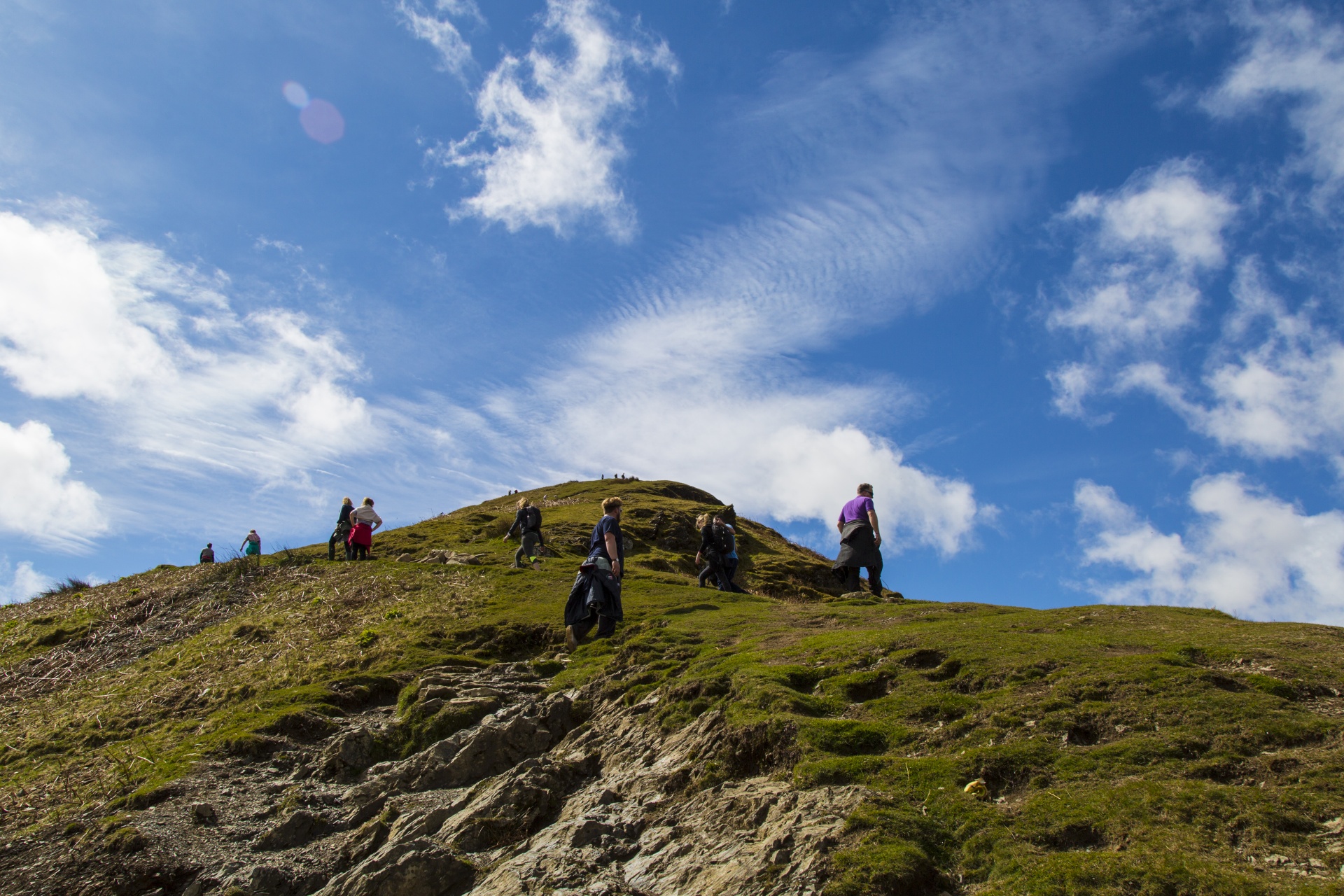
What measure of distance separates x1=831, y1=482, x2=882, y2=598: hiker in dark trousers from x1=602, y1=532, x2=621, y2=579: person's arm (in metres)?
5.94

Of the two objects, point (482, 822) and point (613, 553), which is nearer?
point (482, 822)

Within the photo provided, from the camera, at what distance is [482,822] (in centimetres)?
897

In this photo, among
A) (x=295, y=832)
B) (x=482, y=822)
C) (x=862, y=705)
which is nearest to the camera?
(x=482, y=822)

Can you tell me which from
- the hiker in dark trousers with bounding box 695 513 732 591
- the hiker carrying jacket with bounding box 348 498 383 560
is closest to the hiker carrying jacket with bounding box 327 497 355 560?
the hiker carrying jacket with bounding box 348 498 383 560

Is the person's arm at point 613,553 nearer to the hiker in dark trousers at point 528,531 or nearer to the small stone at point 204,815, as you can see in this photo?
the small stone at point 204,815

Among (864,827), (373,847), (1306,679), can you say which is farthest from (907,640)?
(373,847)

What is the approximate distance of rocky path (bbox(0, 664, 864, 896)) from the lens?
23.9 feet

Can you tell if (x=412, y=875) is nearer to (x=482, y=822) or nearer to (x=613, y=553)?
(x=482, y=822)

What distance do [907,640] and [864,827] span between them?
17.7ft

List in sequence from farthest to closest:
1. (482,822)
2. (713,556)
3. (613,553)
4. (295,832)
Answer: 1. (713,556)
2. (613,553)
3. (295,832)
4. (482,822)

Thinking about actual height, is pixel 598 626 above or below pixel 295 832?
above

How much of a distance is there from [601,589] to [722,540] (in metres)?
7.59

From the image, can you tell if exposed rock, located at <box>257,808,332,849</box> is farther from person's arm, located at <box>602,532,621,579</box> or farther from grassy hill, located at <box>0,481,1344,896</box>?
→ person's arm, located at <box>602,532,621,579</box>

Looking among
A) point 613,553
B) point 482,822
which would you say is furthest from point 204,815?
point 613,553
